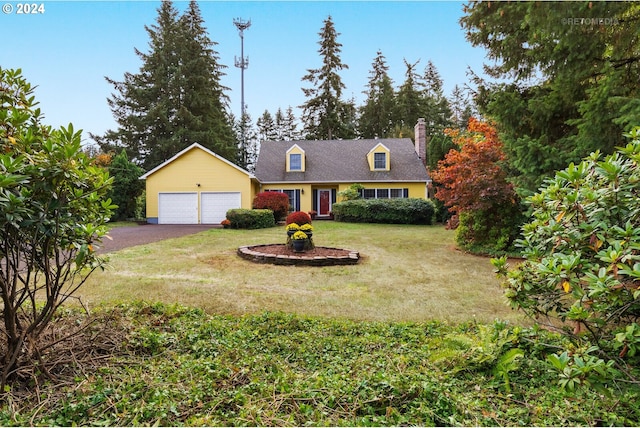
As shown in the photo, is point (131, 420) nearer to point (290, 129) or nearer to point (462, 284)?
point (462, 284)

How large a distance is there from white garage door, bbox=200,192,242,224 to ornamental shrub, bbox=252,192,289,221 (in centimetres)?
145

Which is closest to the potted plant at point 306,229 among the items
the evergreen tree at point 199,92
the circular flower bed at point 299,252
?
the circular flower bed at point 299,252

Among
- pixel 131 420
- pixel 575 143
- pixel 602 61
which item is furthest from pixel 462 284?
pixel 131 420

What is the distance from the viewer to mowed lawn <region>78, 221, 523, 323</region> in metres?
4.19

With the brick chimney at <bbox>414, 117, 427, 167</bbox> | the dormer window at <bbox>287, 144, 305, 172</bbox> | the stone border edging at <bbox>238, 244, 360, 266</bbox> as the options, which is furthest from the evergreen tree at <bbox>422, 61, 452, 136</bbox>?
the stone border edging at <bbox>238, 244, 360, 266</bbox>

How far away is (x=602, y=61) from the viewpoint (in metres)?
5.21

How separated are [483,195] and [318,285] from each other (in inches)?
228

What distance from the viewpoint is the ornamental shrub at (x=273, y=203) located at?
1731 centimetres

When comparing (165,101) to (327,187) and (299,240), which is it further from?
(299,240)

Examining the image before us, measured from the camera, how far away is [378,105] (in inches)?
1372

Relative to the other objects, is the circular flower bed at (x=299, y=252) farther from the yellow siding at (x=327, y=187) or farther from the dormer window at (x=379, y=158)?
the dormer window at (x=379, y=158)

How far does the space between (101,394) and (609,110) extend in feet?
23.2

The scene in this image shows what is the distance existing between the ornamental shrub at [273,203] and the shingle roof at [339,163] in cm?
327

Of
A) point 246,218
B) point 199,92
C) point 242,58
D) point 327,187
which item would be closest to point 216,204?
point 246,218
